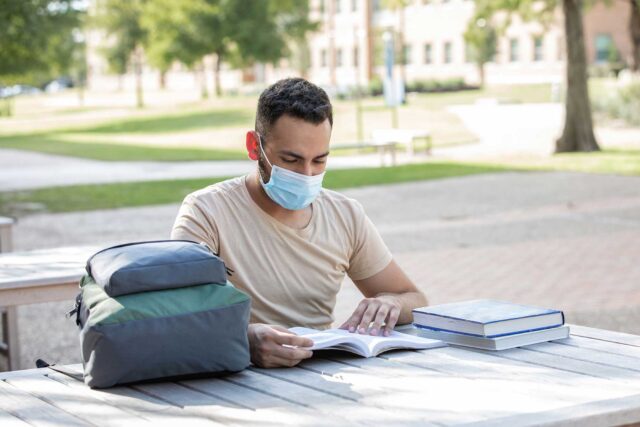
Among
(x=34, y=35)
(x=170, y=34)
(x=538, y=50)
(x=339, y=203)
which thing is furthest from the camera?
(x=538, y=50)

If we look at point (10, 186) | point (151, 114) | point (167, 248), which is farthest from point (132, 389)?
point (151, 114)

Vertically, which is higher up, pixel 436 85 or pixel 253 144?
pixel 253 144

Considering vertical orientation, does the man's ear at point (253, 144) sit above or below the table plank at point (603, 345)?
above

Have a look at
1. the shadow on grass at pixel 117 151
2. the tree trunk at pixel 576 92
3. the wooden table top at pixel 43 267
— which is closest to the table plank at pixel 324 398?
the wooden table top at pixel 43 267

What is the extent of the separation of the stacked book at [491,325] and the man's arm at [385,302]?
0.35 feet

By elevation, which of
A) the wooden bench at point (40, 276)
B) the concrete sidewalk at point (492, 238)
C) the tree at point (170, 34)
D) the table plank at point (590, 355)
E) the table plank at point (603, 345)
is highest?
the tree at point (170, 34)

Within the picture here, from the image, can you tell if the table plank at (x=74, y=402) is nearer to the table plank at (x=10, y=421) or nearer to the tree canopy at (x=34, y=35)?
the table plank at (x=10, y=421)

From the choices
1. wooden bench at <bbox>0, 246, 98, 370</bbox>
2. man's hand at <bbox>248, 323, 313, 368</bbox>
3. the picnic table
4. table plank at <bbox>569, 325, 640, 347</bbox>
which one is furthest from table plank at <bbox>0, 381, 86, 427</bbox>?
wooden bench at <bbox>0, 246, 98, 370</bbox>

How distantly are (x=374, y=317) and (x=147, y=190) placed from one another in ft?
53.5

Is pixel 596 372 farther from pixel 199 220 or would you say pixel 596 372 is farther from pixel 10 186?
pixel 10 186

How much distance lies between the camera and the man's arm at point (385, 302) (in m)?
3.74

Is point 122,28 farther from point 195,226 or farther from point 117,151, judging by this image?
point 195,226

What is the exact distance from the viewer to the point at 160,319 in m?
3.03

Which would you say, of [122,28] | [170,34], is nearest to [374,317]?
[170,34]
